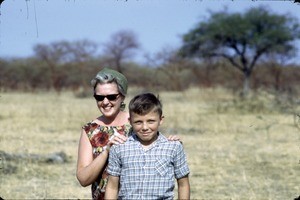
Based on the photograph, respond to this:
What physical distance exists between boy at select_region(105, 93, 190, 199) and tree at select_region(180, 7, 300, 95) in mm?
25146

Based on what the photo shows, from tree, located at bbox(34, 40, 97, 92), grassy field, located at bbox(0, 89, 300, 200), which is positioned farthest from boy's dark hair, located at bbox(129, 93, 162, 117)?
→ tree, located at bbox(34, 40, 97, 92)

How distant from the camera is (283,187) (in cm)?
694

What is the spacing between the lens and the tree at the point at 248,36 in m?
28.7

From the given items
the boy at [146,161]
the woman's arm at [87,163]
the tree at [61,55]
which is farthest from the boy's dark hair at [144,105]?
the tree at [61,55]

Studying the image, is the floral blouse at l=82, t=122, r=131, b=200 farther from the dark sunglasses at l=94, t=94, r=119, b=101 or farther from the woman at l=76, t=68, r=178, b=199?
the dark sunglasses at l=94, t=94, r=119, b=101

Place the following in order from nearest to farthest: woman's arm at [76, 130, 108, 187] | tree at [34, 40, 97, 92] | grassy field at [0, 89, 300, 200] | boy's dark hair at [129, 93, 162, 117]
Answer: boy's dark hair at [129, 93, 162, 117], woman's arm at [76, 130, 108, 187], grassy field at [0, 89, 300, 200], tree at [34, 40, 97, 92]

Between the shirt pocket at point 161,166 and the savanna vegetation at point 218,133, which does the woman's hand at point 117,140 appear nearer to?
the shirt pocket at point 161,166

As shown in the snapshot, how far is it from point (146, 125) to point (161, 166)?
8.5 inches

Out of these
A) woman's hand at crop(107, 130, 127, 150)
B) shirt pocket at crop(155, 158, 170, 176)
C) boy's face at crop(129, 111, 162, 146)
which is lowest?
shirt pocket at crop(155, 158, 170, 176)

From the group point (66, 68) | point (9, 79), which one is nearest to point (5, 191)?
point (9, 79)

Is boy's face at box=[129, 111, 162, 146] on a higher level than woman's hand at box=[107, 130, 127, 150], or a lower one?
higher

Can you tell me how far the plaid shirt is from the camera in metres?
2.85

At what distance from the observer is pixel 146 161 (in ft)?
9.41

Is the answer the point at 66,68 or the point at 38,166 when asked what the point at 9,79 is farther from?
the point at 38,166
